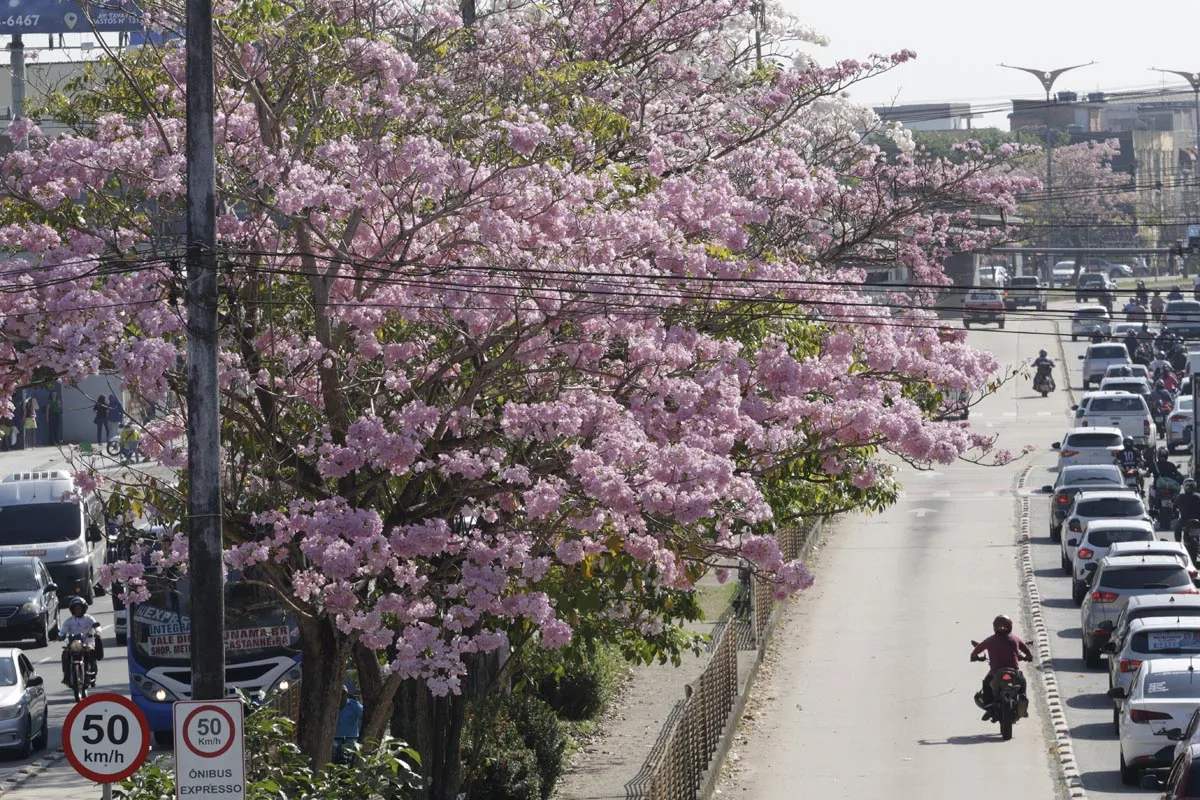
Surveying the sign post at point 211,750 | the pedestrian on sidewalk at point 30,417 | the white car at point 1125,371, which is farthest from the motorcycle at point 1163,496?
the sign post at point 211,750

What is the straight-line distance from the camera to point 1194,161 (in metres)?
164

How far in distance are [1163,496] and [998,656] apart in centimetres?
1793

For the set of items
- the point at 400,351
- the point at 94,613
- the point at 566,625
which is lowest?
the point at 94,613

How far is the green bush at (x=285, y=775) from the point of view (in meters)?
12.7

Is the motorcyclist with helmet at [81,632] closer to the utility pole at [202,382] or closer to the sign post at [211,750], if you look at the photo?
the utility pole at [202,382]

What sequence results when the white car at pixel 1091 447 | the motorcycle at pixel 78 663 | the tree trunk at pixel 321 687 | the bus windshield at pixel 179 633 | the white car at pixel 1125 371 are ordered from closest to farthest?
the tree trunk at pixel 321 687 < the bus windshield at pixel 179 633 < the motorcycle at pixel 78 663 < the white car at pixel 1091 447 < the white car at pixel 1125 371

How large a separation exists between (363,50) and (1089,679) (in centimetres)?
1515

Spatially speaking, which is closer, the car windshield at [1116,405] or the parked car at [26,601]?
the parked car at [26,601]

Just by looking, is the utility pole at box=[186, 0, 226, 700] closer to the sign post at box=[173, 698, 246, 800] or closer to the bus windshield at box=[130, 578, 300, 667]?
the sign post at box=[173, 698, 246, 800]

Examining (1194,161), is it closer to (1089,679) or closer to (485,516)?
(1089,679)

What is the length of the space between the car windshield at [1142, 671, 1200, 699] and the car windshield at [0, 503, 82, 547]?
22.5 meters

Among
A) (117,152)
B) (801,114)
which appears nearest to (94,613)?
(801,114)

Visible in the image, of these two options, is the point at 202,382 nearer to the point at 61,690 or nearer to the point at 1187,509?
the point at 61,690

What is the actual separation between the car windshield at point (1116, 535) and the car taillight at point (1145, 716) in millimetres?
13057
